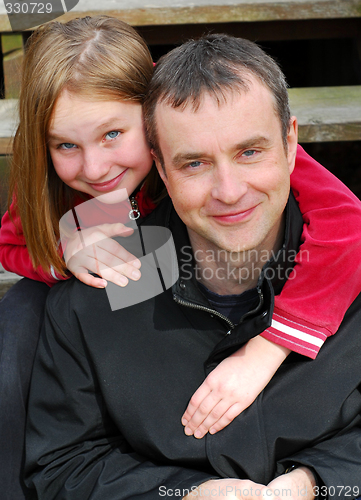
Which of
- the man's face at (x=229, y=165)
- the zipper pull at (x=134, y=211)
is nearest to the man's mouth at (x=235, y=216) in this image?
the man's face at (x=229, y=165)

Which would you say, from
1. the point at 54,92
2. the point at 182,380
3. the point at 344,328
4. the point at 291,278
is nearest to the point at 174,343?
the point at 182,380

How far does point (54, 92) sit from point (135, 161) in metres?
0.32

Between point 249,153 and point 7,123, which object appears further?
point 7,123

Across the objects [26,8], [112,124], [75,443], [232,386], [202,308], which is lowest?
[75,443]

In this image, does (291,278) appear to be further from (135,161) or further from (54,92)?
(54,92)

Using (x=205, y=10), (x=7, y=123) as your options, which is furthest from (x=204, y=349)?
(x=205, y=10)

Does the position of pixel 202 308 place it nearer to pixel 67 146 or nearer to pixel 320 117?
pixel 67 146

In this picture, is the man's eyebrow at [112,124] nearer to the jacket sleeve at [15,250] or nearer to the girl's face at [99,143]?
the girl's face at [99,143]

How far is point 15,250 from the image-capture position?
6.64 feet

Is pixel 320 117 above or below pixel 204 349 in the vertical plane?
above

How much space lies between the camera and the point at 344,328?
64.9 inches

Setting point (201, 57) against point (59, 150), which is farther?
point (59, 150)

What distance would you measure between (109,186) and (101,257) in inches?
9.2

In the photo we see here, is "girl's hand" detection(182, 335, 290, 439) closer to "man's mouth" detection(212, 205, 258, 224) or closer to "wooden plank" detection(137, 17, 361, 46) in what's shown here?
"man's mouth" detection(212, 205, 258, 224)
